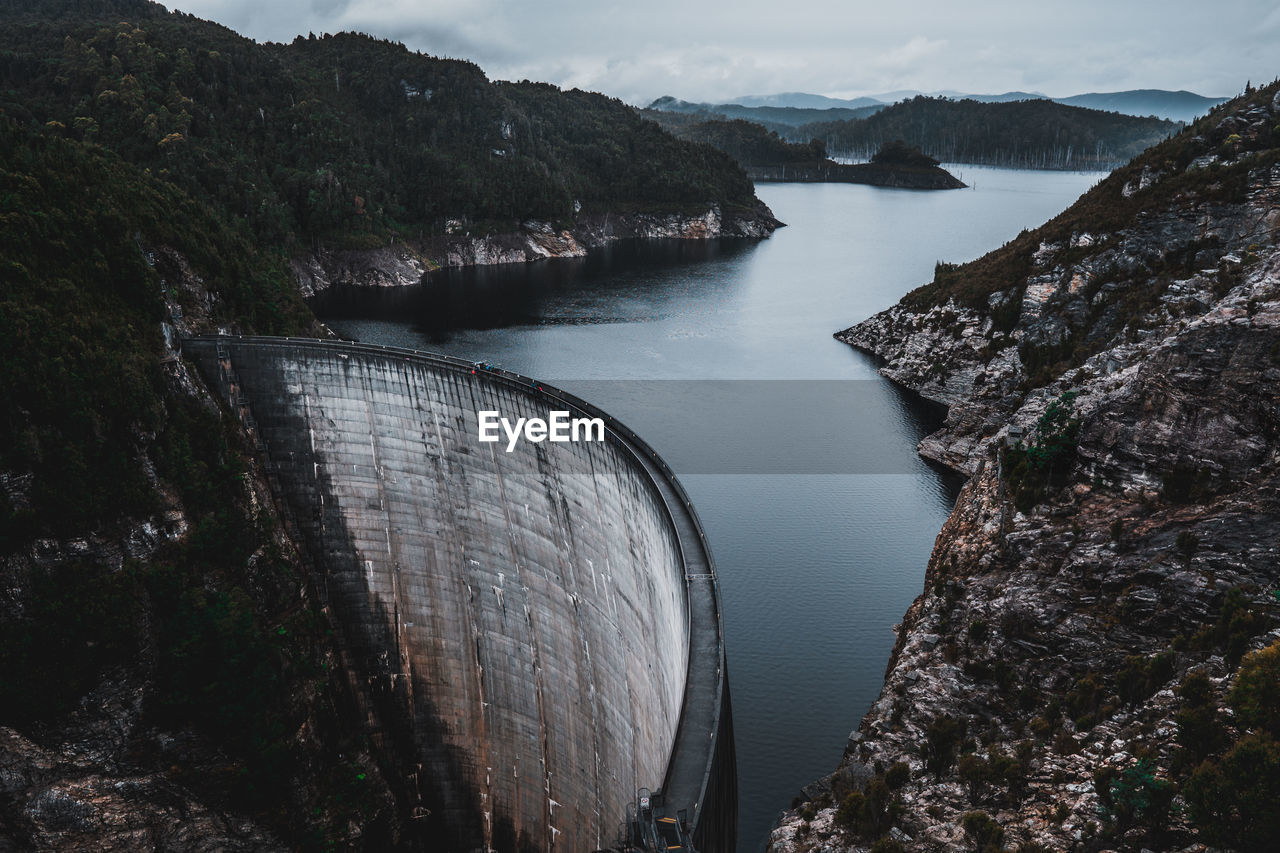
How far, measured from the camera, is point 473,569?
3412cm

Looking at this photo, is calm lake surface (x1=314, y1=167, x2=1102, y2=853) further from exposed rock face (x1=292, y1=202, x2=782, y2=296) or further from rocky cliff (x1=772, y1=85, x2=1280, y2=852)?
exposed rock face (x1=292, y1=202, x2=782, y2=296)

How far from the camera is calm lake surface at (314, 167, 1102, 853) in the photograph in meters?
31.8

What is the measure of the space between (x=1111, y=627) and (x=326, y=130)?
4960 inches

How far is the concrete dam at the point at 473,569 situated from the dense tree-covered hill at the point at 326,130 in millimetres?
61742

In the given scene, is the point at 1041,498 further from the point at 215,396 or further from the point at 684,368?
the point at 684,368

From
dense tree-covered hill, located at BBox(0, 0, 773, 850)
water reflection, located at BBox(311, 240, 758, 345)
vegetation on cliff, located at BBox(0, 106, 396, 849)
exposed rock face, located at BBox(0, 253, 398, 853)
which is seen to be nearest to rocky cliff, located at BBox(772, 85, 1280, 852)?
exposed rock face, located at BBox(0, 253, 398, 853)

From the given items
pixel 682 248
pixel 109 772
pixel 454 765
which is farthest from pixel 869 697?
pixel 682 248

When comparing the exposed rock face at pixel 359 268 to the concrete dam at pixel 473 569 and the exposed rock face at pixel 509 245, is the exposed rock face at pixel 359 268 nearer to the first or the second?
the exposed rock face at pixel 509 245

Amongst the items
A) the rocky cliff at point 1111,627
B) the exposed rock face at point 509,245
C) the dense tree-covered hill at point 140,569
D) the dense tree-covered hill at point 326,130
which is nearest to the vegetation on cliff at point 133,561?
the dense tree-covered hill at point 140,569

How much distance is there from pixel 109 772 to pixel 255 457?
13080 millimetres

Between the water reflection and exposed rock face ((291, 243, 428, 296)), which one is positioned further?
exposed rock face ((291, 243, 428, 296))

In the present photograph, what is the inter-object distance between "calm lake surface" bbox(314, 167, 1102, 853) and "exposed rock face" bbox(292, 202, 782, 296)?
418 centimetres

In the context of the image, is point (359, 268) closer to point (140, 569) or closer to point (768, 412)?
point (768, 412)

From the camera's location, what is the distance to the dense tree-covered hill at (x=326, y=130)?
9344 cm
